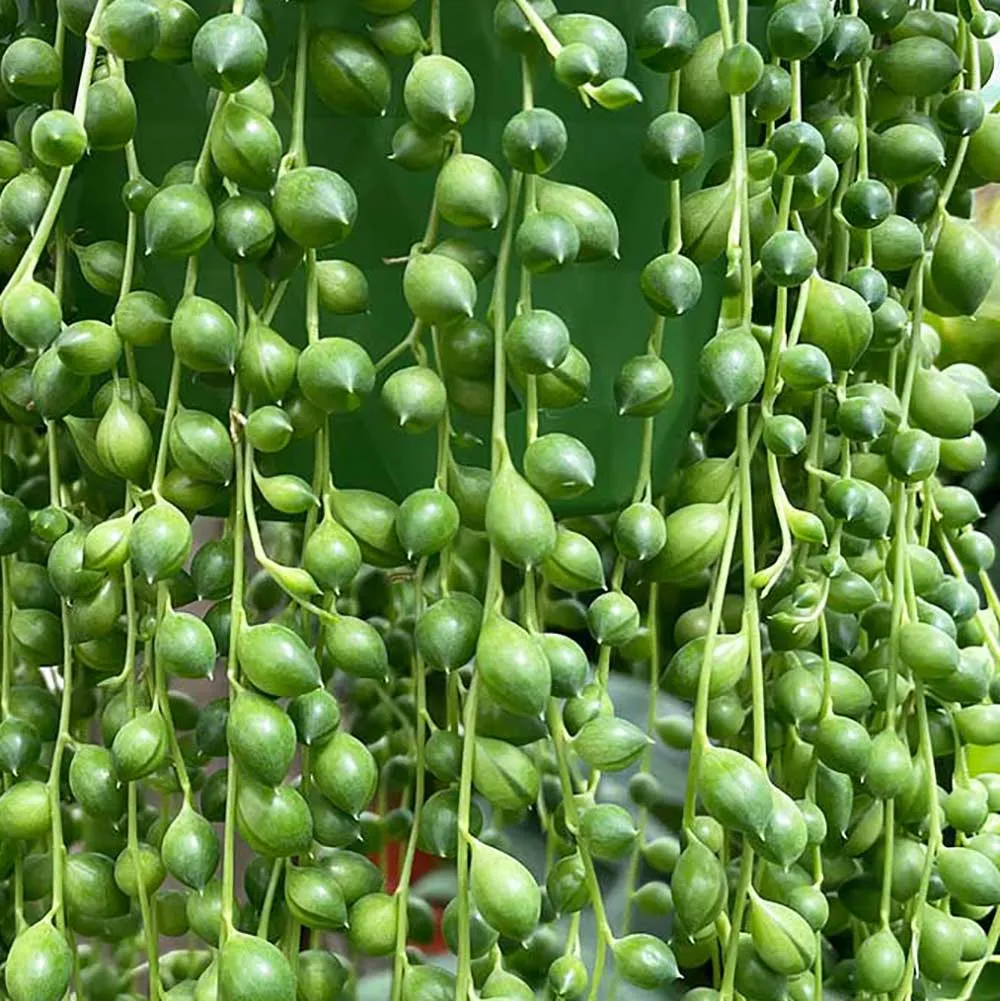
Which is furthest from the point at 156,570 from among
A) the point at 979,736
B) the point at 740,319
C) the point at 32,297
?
the point at 979,736

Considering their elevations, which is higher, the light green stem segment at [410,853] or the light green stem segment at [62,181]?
the light green stem segment at [62,181]

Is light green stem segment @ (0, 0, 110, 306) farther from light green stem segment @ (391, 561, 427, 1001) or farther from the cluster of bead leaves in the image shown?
light green stem segment @ (391, 561, 427, 1001)

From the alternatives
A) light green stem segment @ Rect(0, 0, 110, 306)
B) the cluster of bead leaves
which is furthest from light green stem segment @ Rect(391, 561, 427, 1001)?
light green stem segment @ Rect(0, 0, 110, 306)

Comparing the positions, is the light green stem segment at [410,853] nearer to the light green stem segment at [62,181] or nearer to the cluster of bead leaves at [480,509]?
the cluster of bead leaves at [480,509]

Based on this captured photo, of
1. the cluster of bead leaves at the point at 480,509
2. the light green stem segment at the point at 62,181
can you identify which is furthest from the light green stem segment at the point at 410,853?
the light green stem segment at the point at 62,181

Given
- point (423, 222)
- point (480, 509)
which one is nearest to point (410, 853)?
point (480, 509)

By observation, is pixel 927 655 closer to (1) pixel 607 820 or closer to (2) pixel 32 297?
(1) pixel 607 820

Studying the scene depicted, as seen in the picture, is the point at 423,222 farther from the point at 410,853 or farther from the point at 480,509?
the point at 410,853
